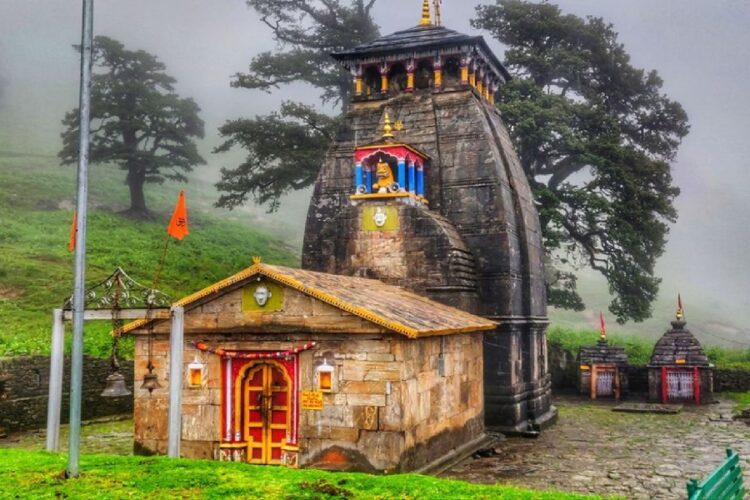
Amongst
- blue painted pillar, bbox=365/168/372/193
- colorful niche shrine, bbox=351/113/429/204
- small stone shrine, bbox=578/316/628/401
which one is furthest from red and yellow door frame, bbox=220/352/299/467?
small stone shrine, bbox=578/316/628/401

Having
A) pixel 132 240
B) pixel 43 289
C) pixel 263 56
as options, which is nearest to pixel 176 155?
pixel 132 240

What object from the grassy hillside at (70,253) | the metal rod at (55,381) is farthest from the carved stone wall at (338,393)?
the grassy hillside at (70,253)

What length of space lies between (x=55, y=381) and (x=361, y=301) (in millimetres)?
5167

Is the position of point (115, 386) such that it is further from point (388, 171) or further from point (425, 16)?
point (425, 16)

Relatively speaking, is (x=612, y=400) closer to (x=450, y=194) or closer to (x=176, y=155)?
(x=450, y=194)

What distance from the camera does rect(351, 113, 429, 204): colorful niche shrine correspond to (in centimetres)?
1839

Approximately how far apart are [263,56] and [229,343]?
77.3ft

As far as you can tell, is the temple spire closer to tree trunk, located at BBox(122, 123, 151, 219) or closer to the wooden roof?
the wooden roof

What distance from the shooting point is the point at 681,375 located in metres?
24.6

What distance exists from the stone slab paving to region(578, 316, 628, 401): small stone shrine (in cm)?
395

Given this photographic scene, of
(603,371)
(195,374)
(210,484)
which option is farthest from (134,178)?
(210,484)

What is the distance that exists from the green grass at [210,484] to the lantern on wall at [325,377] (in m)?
2.25

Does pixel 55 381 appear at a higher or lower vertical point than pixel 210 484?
higher

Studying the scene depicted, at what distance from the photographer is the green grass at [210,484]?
29.4ft
